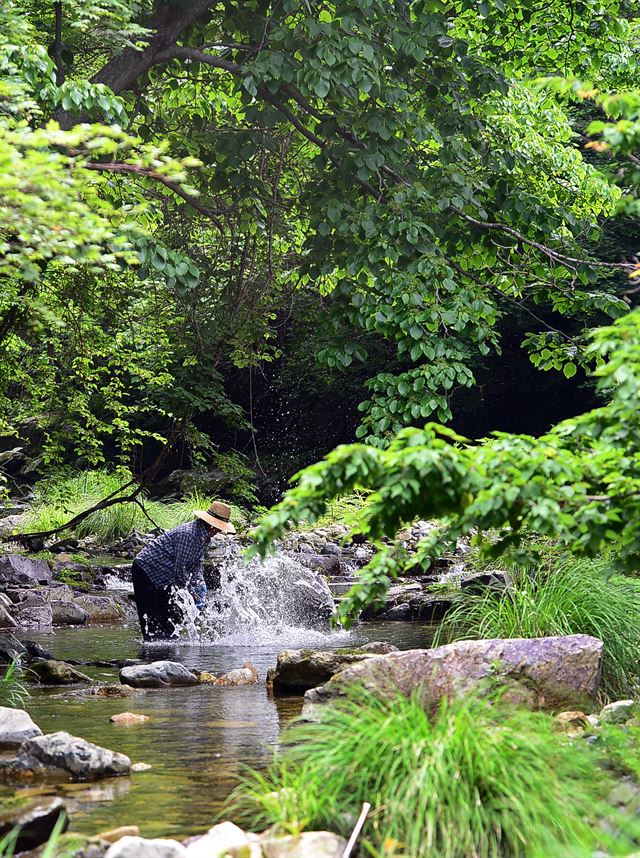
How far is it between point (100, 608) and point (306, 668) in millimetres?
6494

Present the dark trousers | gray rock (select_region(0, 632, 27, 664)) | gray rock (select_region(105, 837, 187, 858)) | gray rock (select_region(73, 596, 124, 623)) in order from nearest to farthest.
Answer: gray rock (select_region(105, 837, 187, 858)), gray rock (select_region(0, 632, 27, 664)), the dark trousers, gray rock (select_region(73, 596, 124, 623))

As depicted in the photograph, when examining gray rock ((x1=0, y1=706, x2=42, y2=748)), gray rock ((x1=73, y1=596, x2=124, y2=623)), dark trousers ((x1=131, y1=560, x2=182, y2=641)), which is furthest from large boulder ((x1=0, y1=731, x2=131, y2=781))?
gray rock ((x1=73, y1=596, x2=124, y2=623))

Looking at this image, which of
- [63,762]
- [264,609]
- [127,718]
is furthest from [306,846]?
[264,609]

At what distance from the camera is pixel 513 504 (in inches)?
163

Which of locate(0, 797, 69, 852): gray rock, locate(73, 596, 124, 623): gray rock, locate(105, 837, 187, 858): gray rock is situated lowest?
locate(73, 596, 124, 623): gray rock

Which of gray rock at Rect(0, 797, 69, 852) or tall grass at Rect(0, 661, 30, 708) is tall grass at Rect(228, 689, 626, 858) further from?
tall grass at Rect(0, 661, 30, 708)

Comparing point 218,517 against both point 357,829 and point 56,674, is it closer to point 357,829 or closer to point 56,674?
point 56,674

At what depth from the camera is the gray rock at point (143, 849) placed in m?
3.51

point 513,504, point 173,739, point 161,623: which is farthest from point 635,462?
point 161,623

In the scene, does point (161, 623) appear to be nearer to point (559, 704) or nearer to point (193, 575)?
point (193, 575)

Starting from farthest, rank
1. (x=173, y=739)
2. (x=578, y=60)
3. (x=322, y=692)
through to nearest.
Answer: (x=578, y=60) < (x=173, y=739) < (x=322, y=692)

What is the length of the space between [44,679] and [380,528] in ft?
16.3

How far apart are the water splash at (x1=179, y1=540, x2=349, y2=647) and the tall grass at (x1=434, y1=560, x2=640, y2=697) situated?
384cm

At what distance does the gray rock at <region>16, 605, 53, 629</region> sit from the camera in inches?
484
